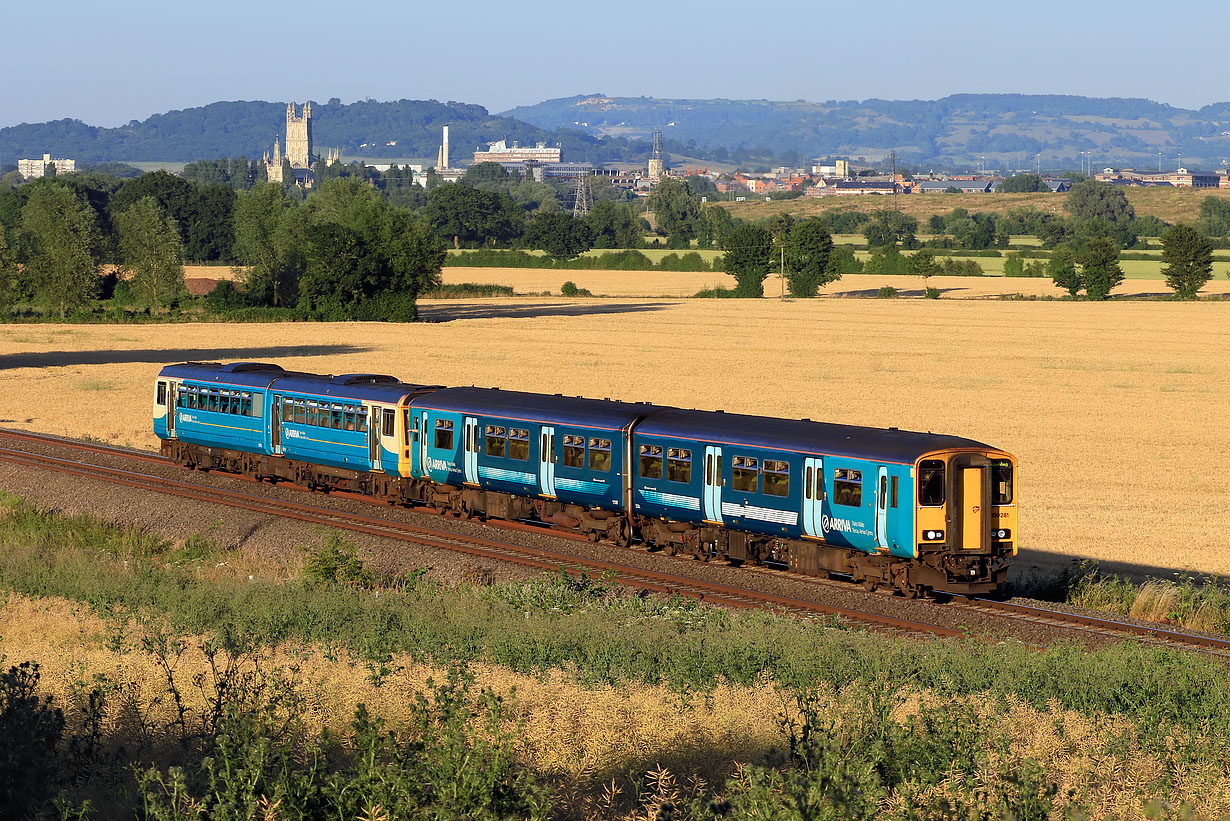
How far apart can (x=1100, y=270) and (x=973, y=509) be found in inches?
4517

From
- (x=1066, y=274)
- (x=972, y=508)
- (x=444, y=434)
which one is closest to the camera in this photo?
(x=972, y=508)

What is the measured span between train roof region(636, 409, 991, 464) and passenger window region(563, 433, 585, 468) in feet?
5.07

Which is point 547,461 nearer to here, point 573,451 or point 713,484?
point 573,451

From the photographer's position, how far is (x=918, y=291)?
147m

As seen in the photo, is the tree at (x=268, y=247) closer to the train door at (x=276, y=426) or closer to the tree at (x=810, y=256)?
the tree at (x=810, y=256)

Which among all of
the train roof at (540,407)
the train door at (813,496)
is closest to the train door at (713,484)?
the train door at (813,496)

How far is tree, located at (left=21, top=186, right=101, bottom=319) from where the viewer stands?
99.6 m

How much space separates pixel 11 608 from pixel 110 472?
1780 cm

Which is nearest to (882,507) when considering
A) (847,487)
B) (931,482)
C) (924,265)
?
(847,487)

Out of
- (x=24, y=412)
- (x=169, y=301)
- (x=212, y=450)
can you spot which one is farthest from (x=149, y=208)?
(x=212, y=450)

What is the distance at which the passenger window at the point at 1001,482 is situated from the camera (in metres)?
23.8

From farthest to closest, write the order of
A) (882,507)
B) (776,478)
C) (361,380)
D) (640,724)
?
(361,380) < (776,478) < (882,507) < (640,724)

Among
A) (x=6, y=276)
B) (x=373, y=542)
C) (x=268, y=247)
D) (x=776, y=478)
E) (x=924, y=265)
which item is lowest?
(x=373, y=542)

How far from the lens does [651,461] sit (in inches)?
1064
